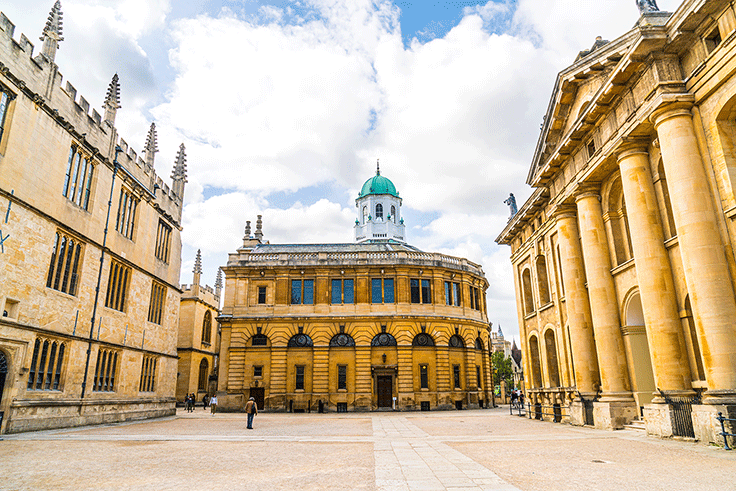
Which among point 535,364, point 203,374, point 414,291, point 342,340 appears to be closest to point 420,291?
point 414,291

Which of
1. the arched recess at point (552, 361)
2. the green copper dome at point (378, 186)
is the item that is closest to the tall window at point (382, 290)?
the arched recess at point (552, 361)

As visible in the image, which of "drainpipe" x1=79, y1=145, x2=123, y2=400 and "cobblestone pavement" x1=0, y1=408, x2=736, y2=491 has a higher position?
"drainpipe" x1=79, y1=145, x2=123, y2=400

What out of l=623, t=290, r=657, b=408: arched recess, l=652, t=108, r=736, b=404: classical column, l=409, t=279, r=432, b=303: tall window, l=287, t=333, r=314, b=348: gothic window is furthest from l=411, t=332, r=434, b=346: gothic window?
l=652, t=108, r=736, b=404: classical column

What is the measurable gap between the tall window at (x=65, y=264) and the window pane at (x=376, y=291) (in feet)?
76.6

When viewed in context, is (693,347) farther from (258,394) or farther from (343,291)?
(258,394)

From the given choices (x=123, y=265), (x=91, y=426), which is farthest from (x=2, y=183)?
(x=91, y=426)

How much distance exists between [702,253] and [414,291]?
28.9m

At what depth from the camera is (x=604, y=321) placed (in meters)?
19.3

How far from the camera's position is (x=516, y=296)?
1267 inches

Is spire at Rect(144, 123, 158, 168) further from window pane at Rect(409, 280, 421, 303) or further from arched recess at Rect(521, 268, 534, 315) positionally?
arched recess at Rect(521, 268, 534, 315)

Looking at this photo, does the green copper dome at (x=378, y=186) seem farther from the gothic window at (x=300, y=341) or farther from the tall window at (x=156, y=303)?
the tall window at (x=156, y=303)

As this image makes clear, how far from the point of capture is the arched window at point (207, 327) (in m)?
55.3

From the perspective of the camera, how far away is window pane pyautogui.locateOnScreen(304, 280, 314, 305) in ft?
133

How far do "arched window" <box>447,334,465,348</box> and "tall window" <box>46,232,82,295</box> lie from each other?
2875 centimetres
